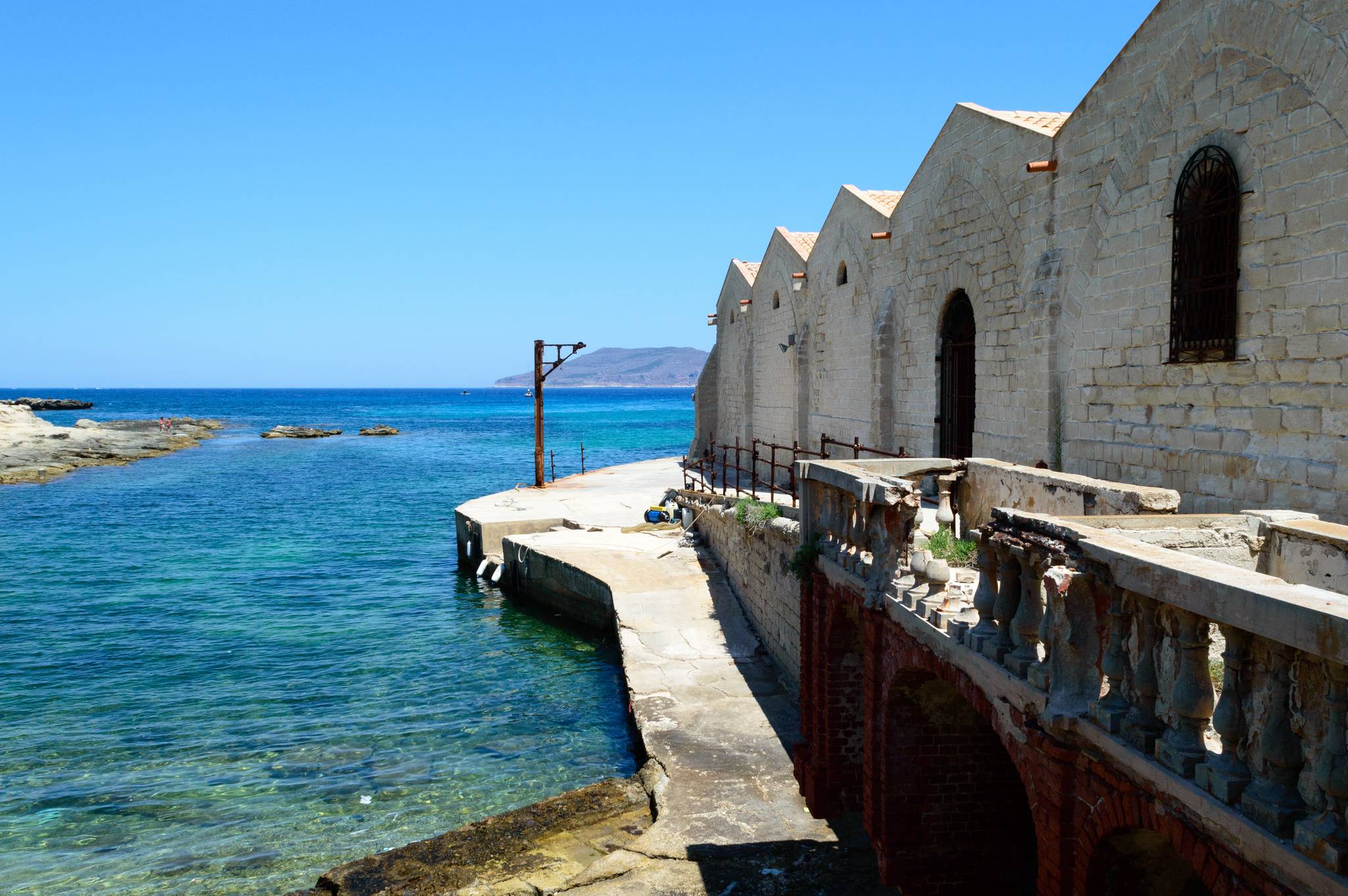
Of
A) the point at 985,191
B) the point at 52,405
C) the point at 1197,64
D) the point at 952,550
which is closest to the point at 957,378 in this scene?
the point at 985,191

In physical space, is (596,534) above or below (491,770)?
above

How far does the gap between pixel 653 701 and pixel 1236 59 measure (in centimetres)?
1059

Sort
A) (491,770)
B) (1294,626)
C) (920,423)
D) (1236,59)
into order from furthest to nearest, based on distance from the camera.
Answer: (920,423), (491,770), (1236,59), (1294,626)

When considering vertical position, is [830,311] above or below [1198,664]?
above

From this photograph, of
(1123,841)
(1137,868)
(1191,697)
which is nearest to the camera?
(1191,697)

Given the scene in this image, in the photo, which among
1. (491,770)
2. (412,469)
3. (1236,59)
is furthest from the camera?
(412,469)

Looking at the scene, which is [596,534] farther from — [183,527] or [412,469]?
[412,469]

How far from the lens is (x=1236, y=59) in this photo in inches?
Result: 373

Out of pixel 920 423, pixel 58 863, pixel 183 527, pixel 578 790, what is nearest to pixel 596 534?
pixel 920 423

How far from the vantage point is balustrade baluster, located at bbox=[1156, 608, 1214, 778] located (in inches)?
167

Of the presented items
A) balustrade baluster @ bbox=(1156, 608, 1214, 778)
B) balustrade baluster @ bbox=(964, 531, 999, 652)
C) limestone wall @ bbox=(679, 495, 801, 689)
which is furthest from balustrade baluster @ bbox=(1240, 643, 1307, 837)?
limestone wall @ bbox=(679, 495, 801, 689)

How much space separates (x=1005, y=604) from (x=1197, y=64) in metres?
7.16

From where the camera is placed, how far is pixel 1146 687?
15.1 ft

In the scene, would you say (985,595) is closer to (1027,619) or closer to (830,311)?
(1027,619)
